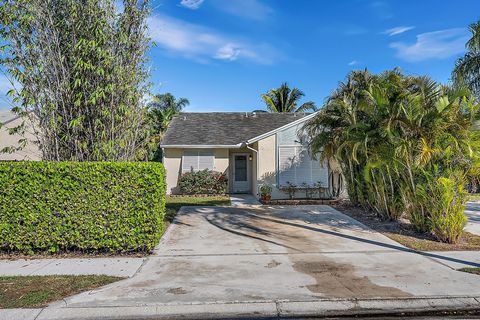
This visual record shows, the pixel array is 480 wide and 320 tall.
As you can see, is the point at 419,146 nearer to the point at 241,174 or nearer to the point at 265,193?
the point at 265,193

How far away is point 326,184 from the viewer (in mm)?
16406

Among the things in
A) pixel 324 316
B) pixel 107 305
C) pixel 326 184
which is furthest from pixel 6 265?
pixel 326 184

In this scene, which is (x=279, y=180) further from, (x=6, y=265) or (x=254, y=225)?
(x=6, y=265)

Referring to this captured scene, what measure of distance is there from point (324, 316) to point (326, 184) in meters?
12.7

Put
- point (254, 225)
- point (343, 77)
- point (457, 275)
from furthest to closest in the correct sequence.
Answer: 1. point (343, 77)
2. point (254, 225)
3. point (457, 275)

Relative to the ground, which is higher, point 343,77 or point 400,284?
point 343,77

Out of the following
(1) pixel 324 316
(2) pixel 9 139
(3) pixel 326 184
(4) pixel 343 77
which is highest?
(4) pixel 343 77

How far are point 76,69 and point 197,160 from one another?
11679 mm

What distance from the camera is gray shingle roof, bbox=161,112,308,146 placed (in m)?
19.0

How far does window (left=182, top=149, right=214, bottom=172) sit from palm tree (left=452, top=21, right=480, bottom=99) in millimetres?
13627

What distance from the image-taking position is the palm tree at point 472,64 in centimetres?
1711

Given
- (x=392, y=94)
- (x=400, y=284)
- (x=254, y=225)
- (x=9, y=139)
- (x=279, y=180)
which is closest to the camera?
(x=400, y=284)

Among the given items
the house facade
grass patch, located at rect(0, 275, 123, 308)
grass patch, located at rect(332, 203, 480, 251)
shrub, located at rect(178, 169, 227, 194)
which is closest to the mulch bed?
the house facade

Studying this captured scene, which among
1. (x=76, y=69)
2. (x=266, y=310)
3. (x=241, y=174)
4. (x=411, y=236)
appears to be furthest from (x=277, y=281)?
(x=241, y=174)
